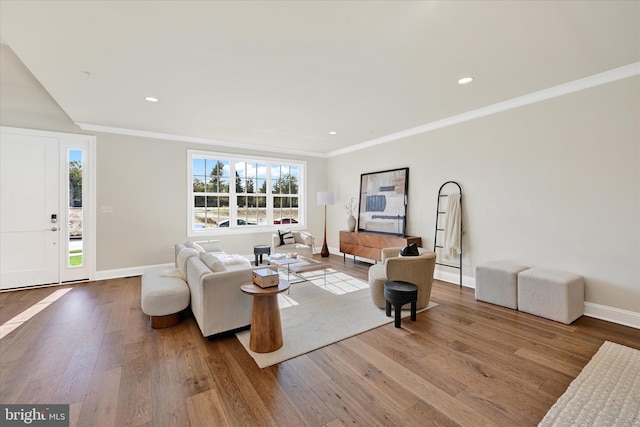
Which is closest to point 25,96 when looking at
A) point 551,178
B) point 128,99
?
point 128,99

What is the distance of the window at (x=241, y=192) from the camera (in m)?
5.82

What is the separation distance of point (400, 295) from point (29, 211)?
18.8ft

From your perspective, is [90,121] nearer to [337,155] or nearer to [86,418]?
[86,418]

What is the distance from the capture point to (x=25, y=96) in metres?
4.14

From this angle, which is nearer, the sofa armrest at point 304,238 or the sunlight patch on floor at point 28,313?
the sunlight patch on floor at point 28,313

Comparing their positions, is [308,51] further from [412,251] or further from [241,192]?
[241,192]

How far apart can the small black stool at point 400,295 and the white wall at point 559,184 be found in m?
1.82

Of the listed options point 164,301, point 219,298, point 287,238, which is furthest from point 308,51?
point 287,238

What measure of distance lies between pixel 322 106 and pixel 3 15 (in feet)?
10.0

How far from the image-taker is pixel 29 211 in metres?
4.29

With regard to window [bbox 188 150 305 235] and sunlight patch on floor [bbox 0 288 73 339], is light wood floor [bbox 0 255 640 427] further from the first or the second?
window [bbox 188 150 305 235]

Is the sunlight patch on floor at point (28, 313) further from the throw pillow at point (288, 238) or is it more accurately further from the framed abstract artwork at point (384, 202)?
the framed abstract artwork at point (384, 202)

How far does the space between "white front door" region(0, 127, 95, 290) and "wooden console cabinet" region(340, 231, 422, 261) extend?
16.0ft

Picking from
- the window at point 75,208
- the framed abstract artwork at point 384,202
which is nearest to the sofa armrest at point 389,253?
the framed abstract artwork at point 384,202
